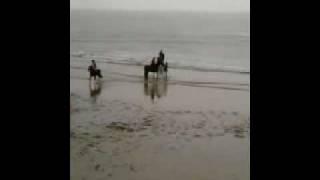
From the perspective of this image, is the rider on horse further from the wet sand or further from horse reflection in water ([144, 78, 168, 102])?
horse reflection in water ([144, 78, 168, 102])

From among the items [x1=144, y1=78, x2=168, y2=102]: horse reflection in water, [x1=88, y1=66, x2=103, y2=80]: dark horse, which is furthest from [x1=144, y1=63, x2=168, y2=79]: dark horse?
[x1=88, y1=66, x2=103, y2=80]: dark horse

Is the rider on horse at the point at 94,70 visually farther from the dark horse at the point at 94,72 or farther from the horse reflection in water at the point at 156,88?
the horse reflection in water at the point at 156,88

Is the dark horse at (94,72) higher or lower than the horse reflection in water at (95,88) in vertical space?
higher

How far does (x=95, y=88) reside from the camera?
98.1 inches

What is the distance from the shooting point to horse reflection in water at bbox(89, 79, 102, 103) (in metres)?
2.48

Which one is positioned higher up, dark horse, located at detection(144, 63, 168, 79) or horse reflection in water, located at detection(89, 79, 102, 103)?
dark horse, located at detection(144, 63, 168, 79)

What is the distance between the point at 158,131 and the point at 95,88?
435mm

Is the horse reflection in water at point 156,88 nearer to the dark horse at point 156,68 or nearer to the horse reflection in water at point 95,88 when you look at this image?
the dark horse at point 156,68

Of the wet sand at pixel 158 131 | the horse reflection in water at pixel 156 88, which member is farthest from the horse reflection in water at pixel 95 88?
the horse reflection in water at pixel 156 88

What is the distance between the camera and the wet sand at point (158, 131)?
2.40 m

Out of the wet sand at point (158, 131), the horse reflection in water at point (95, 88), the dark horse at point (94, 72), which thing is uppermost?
the dark horse at point (94, 72)
